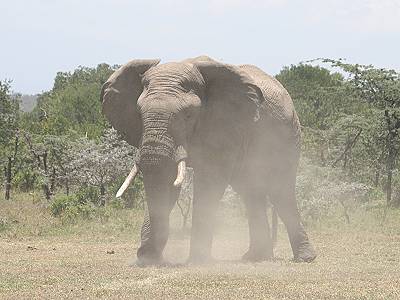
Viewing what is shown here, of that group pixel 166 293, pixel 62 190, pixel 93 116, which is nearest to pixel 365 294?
pixel 166 293

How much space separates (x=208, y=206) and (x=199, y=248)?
744 millimetres

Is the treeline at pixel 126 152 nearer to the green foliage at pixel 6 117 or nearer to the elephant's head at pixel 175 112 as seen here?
the green foliage at pixel 6 117

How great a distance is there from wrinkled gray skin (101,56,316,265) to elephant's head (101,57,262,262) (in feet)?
0.06

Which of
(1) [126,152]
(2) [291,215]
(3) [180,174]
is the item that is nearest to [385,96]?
(1) [126,152]

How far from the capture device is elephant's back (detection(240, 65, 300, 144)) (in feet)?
47.3

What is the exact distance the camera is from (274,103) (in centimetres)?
1461

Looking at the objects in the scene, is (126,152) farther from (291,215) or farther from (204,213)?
(204,213)

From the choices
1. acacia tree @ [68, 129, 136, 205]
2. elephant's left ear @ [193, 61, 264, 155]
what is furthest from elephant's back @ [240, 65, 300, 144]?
acacia tree @ [68, 129, 136, 205]

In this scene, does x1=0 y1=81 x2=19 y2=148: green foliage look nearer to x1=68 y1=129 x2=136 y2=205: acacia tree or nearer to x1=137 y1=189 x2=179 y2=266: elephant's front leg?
x1=68 y1=129 x2=136 y2=205: acacia tree

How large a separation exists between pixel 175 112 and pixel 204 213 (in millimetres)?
2298

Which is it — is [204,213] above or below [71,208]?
above

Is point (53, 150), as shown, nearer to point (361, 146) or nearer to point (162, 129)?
point (361, 146)

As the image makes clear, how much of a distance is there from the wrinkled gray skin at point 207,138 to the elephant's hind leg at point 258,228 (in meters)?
0.02

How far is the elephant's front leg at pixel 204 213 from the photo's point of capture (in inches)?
509
